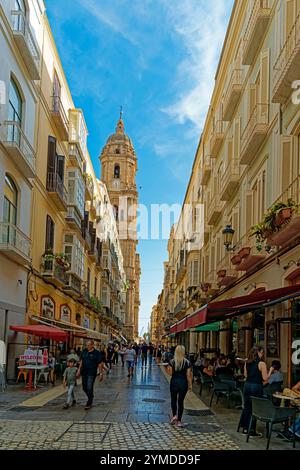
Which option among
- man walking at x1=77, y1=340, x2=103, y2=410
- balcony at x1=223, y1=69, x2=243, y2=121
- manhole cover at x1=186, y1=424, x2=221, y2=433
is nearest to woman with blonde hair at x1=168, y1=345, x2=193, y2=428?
manhole cover at x1=186, y1=424, x2=221, y2=433

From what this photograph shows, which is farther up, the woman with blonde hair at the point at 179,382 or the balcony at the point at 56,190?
the balcony at the point at 56,190

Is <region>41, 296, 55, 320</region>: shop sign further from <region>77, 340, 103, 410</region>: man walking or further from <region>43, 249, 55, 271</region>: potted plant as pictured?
<region>77, 340, 103, 410</region>: man walking

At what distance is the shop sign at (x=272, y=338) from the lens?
1530 cm

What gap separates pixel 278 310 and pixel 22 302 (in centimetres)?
1019

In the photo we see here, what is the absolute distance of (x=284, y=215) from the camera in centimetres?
1285

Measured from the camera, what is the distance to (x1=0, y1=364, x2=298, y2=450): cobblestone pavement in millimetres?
9227

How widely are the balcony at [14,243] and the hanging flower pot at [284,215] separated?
8.76m

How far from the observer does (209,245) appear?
33188 mm

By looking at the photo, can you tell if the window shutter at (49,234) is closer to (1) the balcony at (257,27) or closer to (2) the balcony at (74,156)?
(2) the balcony at (74,156)

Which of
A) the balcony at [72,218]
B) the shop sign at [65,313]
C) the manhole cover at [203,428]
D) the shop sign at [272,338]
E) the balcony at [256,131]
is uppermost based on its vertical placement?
the balcony at [256,131]

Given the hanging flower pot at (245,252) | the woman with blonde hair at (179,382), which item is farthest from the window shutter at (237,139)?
the woman with blonde hair at (179,382)

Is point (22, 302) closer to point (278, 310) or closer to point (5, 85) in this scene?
point (5, 85)

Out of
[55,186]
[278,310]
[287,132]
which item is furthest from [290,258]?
[55,186]

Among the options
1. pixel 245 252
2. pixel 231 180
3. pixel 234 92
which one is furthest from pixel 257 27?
pixel 245 252
